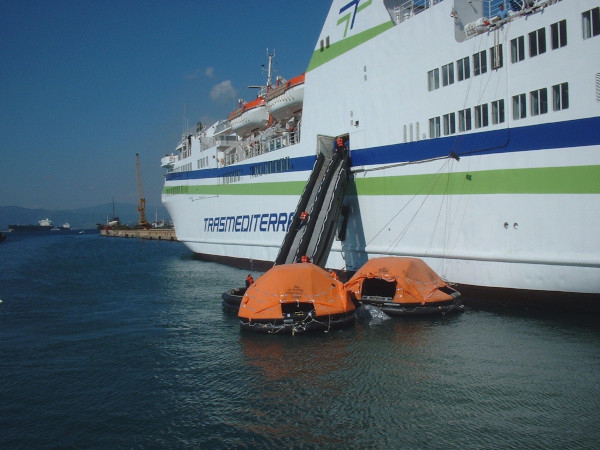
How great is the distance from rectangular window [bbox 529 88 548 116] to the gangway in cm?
660

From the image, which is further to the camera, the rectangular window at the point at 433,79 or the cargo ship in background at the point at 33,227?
the cargo ship in background at the point at 33,227

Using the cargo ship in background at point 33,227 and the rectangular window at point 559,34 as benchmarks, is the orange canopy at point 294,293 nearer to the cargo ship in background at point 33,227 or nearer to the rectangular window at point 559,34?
the rectangular window at point 559,34

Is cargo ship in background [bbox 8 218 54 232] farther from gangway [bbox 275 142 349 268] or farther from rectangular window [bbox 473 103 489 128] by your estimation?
rectangular window [bbox 473 103 489 128]

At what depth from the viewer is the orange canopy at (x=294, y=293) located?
11945 millimetres

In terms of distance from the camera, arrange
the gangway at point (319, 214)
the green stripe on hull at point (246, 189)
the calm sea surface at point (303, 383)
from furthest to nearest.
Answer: the green stripe on hull at point (246, 189) → the gangway at point (319, 214) → the calm sea surface at point (303, 383)

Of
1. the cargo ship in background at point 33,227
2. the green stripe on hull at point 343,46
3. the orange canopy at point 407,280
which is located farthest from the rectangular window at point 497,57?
the cargo ship in background at point 33,227

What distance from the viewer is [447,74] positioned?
14.3m

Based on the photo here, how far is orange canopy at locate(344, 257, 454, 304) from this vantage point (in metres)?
13.1

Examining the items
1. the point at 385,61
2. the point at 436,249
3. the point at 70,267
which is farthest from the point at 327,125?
the point at 70,267

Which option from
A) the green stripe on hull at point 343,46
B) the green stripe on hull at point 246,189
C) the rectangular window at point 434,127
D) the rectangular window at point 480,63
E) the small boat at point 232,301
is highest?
the green stripe on hull at point 343,46

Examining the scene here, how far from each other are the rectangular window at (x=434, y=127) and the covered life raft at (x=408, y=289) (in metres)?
3.72

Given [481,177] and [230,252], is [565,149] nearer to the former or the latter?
[481,177]

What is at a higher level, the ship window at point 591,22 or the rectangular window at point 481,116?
the ship window at point 591,22

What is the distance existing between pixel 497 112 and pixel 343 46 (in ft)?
23.7
